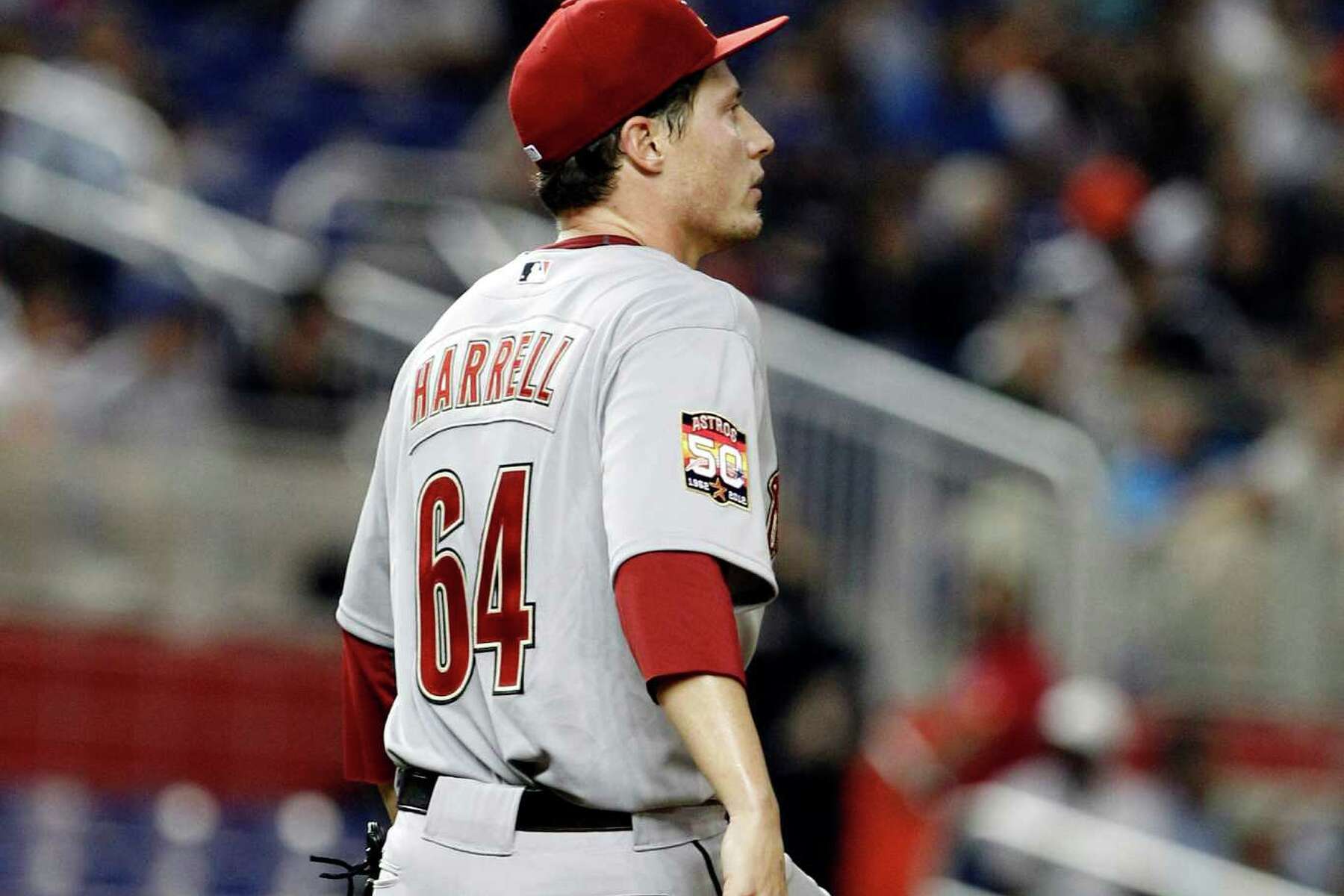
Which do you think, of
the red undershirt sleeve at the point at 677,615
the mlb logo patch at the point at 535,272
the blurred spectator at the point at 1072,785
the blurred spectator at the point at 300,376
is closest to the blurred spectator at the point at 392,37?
the blurred spectator at the point at 300,376

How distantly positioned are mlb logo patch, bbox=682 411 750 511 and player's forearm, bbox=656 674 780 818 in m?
0.23

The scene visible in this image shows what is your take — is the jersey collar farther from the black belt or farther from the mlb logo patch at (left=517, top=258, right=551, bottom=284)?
the black belt

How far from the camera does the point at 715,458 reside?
2.64m

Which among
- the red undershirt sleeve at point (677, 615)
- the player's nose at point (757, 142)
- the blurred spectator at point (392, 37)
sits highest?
the blurred spectator at point (392, 37)

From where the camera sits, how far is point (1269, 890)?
668 centimetres

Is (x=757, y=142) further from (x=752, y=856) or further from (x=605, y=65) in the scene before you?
(x=752, y=856)

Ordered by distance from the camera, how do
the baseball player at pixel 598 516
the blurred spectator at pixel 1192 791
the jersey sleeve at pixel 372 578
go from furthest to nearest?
1. the blurred spectator at pixel 1192 791
2. the jersey sleeve at pixel 372 578
3. the baseball player at pixel 598 516

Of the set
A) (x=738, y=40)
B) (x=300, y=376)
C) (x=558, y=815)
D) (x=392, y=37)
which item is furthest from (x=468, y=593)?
(x=392, y=37)

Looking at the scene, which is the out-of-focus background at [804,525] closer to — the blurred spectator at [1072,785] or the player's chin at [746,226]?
the blurred spectator at [1072,785]

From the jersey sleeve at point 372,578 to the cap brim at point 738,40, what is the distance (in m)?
0.68

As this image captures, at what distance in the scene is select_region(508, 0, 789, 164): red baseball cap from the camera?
2.89 metres

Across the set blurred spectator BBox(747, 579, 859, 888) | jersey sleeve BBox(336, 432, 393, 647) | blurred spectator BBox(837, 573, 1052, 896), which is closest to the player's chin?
jersey sleeve BBox(336, 432, 393, 647)

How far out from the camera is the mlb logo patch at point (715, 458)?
2600mm

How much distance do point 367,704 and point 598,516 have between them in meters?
0.62
